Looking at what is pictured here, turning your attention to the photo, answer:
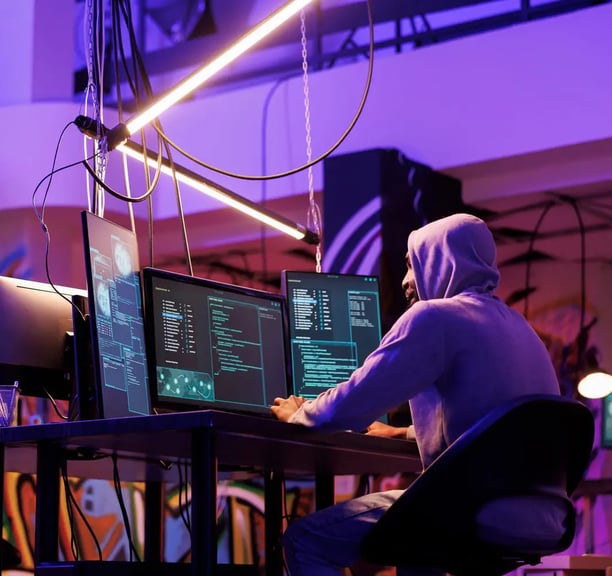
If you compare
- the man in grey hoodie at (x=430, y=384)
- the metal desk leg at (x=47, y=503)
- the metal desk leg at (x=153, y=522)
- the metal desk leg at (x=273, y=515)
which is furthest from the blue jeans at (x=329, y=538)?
the metal desk leg at (x=153, y=522)

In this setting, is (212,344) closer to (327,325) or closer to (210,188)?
(327,325)

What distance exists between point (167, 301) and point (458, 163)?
298cm

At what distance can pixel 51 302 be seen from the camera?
11.3 ft

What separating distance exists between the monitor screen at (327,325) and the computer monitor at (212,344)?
11 cm

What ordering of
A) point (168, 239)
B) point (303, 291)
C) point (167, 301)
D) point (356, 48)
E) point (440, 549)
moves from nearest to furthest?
1. point (440, 549)
2. point (167, 301)
3. point (303, 291)
4. point (356, 48)
5. point (168, 239)

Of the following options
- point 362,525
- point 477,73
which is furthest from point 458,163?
point 362,525

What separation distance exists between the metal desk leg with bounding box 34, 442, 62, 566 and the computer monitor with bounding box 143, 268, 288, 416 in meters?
0.51

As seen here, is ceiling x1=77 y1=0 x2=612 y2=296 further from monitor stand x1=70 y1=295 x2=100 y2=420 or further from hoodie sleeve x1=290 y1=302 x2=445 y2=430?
hoodie sleeve x1=290 y1=302 x2=445 y2=430

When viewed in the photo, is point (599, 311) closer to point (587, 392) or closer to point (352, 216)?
point (587, 392)

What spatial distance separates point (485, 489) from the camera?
2361mm

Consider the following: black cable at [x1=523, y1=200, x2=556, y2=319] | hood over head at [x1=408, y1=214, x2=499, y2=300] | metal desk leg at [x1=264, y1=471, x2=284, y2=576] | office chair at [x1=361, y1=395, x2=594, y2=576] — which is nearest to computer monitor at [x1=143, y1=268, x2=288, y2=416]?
metal desk leg at [x1=264, y1=471, x2=284, y2=576]

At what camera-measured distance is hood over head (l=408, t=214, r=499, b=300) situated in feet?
9.09

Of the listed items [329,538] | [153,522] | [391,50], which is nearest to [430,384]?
[329,538]

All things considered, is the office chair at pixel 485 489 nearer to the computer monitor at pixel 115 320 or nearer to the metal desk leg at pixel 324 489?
the computer monitor at pixel 115 320
